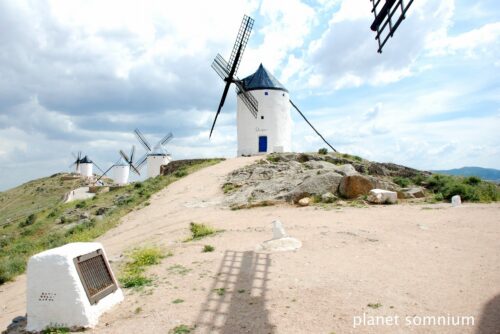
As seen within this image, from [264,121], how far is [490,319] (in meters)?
28.3

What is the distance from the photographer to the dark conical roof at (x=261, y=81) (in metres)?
33.6

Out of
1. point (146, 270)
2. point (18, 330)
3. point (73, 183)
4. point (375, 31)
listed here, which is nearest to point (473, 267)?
point (375, 31)

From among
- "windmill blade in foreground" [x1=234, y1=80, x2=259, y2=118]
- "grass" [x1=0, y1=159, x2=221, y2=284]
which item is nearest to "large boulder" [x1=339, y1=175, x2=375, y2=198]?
"grass" [x1=0, y1=159, x2=221, y2=284]

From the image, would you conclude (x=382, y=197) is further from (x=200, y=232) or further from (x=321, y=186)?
(x=200, y=232)

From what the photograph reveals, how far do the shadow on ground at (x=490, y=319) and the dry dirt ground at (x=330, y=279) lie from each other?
0.04 ft

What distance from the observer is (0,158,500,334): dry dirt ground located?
19.4 ft

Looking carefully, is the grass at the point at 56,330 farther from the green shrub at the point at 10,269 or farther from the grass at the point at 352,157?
the grass at the point at 352,157

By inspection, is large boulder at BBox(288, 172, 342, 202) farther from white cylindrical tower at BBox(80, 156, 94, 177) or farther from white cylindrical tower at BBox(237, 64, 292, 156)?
white cylindrical tower at BBox(80, 156, 94, 177)

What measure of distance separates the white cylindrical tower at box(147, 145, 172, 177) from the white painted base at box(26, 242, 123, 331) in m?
44.7

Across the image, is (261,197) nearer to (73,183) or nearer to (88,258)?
(88,258)

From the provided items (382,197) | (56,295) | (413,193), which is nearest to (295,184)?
(382,197)

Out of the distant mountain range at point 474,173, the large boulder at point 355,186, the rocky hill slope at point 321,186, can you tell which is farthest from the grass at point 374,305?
the distant mountain range at point 474,173

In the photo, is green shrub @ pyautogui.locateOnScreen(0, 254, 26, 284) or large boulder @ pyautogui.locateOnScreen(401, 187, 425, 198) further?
large boulder @ pyautogui.locateOnScreen(401, 187, 425, 198)

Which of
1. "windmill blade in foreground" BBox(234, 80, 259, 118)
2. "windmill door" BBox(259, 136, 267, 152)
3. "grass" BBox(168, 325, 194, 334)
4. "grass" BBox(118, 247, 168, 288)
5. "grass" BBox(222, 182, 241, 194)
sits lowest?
"grass" BBox(168, 325, 194, 334)
